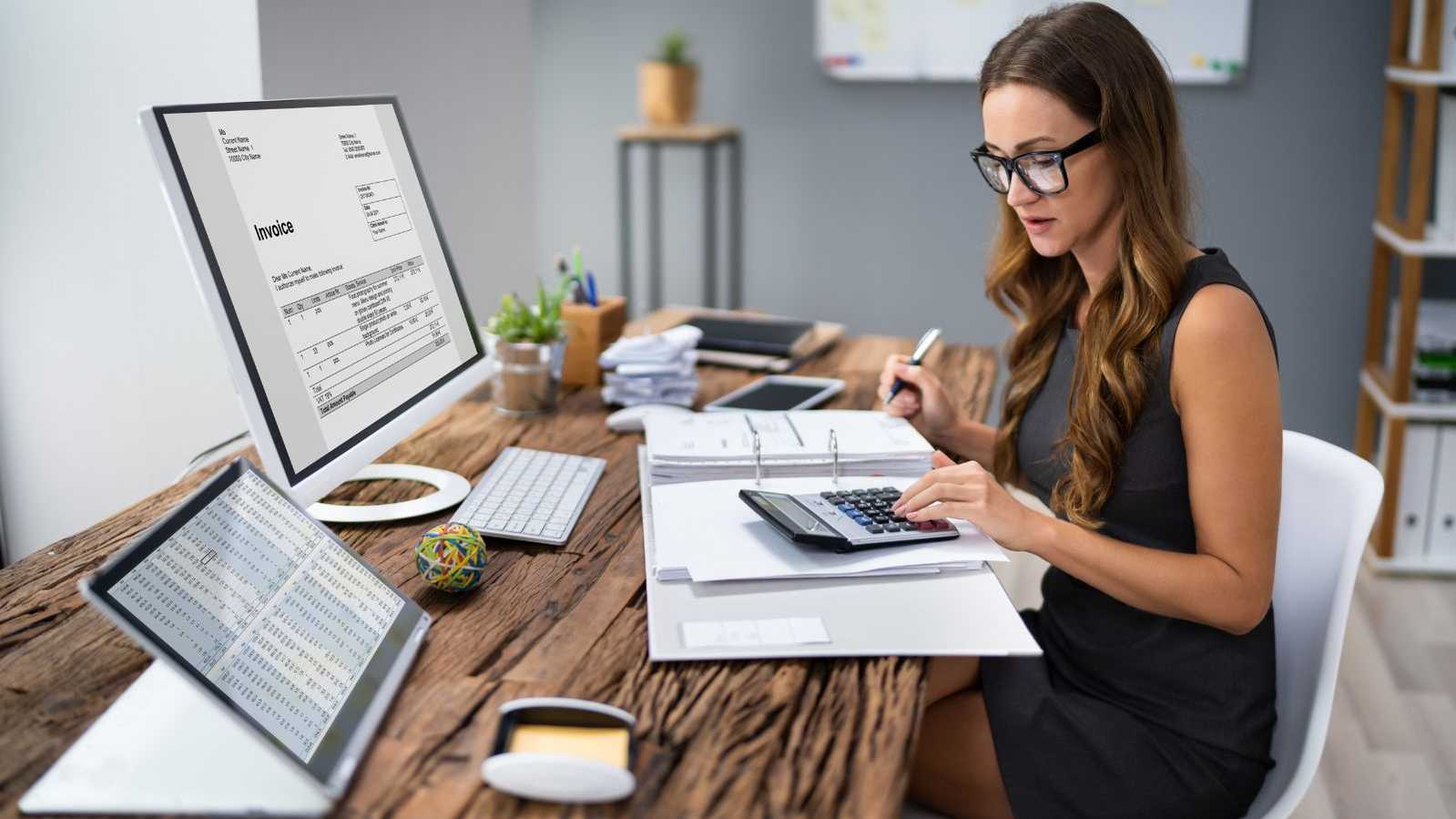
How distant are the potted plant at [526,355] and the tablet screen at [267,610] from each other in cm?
71

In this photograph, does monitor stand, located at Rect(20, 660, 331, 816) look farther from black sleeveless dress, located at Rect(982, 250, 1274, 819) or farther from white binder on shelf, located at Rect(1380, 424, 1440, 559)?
white binder on shelf, located at Rect(1380, 424, 1440, 559)

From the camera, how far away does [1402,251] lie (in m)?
3.02

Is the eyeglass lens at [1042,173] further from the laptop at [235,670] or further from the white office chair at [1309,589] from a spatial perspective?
the laptop at [235,670]

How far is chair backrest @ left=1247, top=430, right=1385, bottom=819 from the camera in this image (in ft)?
4.28

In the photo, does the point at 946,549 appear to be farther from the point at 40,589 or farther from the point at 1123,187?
the point at 40,589

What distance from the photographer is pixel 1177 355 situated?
131 centimetres

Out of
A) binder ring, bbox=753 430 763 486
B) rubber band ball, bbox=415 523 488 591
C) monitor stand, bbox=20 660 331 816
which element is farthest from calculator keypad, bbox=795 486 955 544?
monitor stand, bbox=20 660 331 816

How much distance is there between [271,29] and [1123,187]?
118 cm

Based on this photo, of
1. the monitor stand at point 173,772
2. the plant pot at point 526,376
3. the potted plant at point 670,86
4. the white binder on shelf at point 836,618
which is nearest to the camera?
the monitor stand at point 173,772

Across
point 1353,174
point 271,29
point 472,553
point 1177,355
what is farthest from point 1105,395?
point 1353,174

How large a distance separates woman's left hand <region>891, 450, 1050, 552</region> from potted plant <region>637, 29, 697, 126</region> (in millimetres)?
2813

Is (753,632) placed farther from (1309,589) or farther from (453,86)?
(453,86)

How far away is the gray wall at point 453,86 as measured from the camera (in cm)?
188

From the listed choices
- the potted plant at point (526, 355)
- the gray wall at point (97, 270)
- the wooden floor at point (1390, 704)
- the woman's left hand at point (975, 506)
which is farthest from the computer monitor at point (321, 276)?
the wooden floor at point (1390, 704)
